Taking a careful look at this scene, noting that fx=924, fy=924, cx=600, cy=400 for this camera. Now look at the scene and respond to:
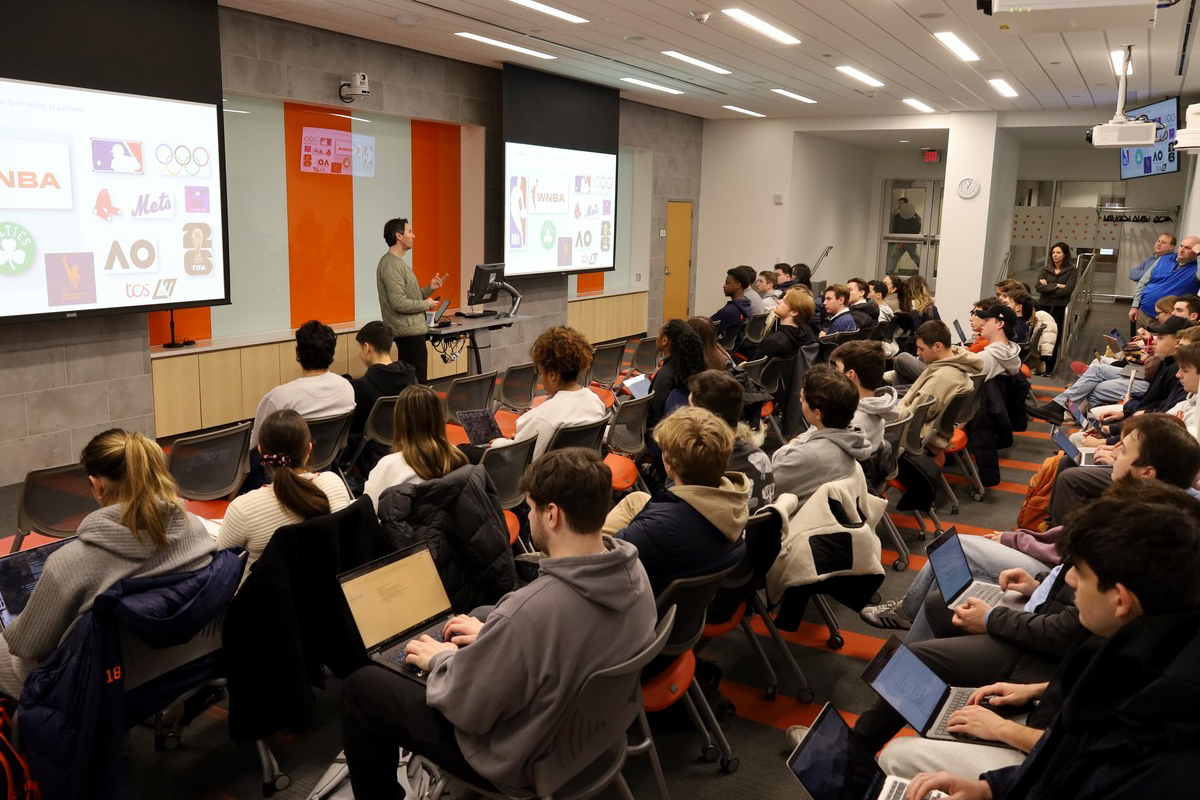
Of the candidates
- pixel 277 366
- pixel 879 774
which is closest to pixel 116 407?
pixel 277 366

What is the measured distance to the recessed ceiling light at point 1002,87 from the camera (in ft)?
33.4

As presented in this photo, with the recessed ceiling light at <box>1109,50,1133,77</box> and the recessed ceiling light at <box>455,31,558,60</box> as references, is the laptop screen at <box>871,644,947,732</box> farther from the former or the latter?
the recessed ceiling light at <box>1109,50,1133,77</box>

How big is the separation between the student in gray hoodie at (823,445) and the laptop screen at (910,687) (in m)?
1.32

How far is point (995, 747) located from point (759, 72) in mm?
8699

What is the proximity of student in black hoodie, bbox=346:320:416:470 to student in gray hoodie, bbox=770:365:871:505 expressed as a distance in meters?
2.37

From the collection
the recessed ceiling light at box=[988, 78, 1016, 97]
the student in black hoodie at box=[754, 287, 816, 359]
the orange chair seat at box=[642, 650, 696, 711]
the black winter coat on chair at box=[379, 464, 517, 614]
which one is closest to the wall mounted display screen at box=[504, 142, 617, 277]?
the student in black hoodie at box=[754, 287, 816, 359]

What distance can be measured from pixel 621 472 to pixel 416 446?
1.61m

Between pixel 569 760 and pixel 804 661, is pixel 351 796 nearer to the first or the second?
pixel 569 760

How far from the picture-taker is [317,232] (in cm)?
852

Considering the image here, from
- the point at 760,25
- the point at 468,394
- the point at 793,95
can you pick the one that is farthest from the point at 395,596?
the point at 793,95

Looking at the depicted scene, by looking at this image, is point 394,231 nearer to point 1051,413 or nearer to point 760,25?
point 760,25

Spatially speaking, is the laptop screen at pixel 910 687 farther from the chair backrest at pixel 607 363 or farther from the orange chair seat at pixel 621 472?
the chair backrest at pixel 607 363

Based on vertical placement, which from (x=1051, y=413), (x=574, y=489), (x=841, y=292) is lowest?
(x=1051, y=413)

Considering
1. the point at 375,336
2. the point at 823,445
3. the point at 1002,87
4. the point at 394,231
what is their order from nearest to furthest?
the point at 823,445 < the point at 375,336 < the point at 394,231 < the point at 1002,87
